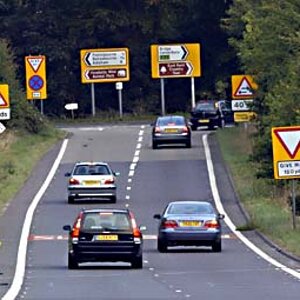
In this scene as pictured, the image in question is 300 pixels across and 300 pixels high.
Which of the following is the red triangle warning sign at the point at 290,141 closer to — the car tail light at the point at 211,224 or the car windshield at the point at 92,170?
the car tail light at the point at 211,224

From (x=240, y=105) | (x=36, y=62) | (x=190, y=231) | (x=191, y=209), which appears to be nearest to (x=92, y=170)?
(x=240, y=105)

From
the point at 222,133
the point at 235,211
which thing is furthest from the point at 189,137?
the point at 235,211

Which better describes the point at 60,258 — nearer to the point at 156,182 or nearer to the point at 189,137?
the point at 156,182

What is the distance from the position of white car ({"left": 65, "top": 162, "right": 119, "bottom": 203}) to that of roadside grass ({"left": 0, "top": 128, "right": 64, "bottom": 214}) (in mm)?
2406

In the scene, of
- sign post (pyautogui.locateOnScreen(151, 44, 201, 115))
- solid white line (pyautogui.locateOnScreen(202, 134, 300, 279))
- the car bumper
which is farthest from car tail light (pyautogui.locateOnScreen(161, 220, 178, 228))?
sign post (pyautogui.locateOnScreen(151, 44, 201, 115))

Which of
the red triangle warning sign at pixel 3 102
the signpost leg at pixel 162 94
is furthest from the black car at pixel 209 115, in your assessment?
the red triangle warning sign at pixel 3 102

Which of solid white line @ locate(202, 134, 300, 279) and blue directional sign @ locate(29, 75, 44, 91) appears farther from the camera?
blue directional sign @ locate(29, 75, 44, 91)

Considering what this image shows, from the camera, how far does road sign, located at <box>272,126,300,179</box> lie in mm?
37972

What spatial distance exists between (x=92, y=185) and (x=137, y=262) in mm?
18906

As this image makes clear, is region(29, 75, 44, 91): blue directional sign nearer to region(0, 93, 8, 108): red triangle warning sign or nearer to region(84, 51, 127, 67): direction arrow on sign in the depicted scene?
region(84, 51, 127, 67): direction arrow on sign

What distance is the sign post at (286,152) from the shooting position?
1495 inches

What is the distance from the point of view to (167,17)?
92.0m

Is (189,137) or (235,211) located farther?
(189,137)

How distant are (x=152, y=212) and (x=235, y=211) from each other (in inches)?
110
